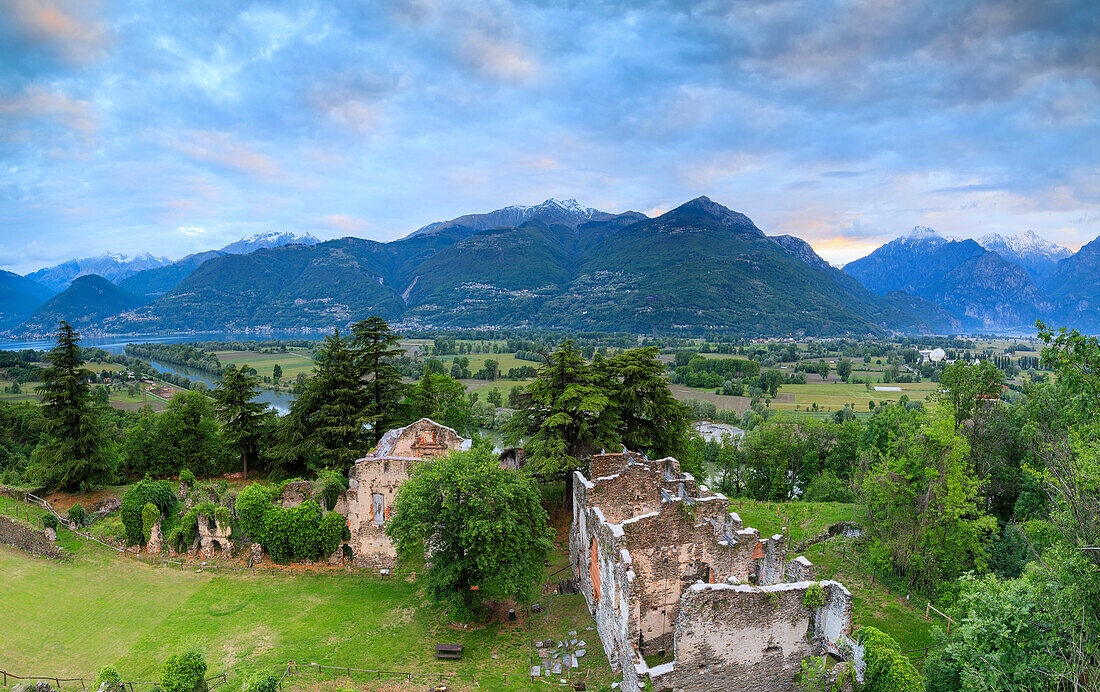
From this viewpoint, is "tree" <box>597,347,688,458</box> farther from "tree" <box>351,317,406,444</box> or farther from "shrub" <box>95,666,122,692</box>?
"shrub" <box>95,666,122,692</box>

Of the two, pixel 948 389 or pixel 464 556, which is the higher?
pixel 948 389

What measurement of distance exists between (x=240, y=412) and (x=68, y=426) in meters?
9.41

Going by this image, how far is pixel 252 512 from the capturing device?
24.4 meters

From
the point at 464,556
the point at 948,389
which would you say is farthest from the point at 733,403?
the point at 464,556

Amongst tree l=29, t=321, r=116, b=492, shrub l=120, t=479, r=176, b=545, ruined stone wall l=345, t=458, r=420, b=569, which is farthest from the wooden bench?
tree l=29, t=321, r=116, b=492

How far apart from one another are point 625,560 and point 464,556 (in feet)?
23.9

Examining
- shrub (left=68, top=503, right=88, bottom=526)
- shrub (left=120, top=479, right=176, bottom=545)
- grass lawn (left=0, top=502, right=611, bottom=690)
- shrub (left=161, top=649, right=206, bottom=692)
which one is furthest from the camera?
shrub (left=68, top=503, right=88, bottom=526)

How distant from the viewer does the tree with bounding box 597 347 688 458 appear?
2850 cm

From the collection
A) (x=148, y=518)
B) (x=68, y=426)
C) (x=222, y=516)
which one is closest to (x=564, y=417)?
(x=222, y=516)

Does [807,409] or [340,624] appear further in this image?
[807,409]

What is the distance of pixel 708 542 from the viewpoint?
664 inches

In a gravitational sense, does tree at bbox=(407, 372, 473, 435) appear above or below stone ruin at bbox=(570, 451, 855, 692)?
above

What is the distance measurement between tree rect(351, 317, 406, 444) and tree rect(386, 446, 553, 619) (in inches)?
604

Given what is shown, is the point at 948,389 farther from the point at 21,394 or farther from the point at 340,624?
the point at 21,394
